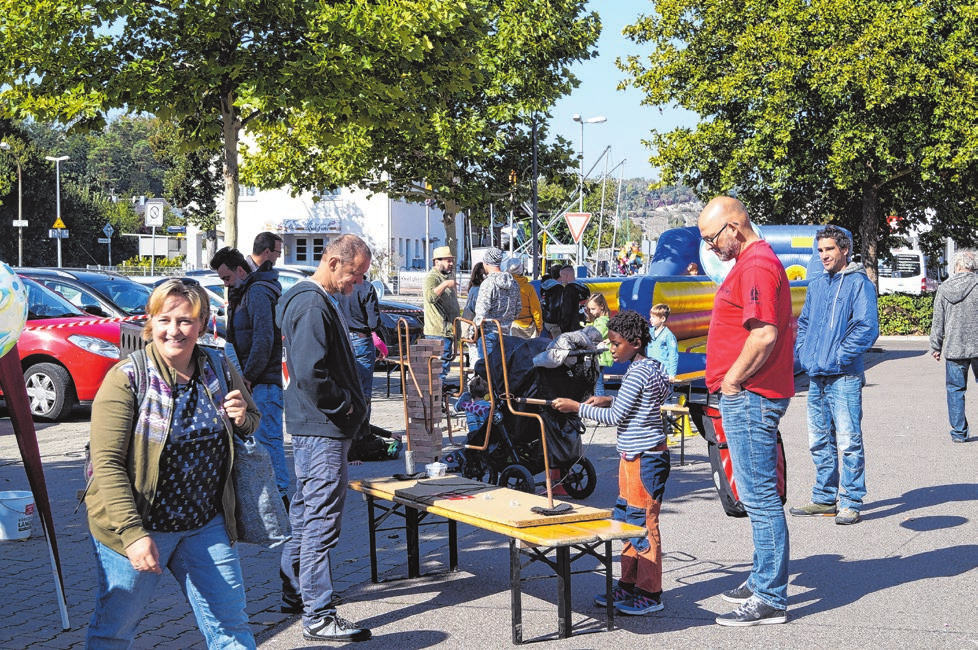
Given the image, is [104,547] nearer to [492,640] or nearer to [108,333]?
[492,640]

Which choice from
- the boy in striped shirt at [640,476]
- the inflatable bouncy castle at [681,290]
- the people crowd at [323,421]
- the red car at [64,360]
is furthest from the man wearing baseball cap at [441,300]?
the boy in striped shirt at [640,476]

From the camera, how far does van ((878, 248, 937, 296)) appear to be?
4072 cm

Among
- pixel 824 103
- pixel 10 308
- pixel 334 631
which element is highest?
pixel 824 103

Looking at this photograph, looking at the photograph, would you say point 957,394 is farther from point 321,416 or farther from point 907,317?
point 907,317

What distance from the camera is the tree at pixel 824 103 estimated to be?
1115 inches

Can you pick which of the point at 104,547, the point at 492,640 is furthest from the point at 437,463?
the point at 104,547

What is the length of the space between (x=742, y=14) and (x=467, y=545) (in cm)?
2662

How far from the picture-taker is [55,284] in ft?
46.8

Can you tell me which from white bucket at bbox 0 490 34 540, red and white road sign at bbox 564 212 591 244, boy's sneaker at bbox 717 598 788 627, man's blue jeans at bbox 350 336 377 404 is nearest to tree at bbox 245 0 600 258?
red and white road sign at bbox 564 212 591 244

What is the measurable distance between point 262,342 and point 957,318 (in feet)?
25.7

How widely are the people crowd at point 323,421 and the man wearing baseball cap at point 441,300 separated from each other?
171 inches

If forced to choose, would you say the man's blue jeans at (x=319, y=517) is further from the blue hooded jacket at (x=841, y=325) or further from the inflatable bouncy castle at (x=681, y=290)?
the inflatable bouncy castle at (x=681, y=290)

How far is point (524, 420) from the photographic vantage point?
8.67 metres

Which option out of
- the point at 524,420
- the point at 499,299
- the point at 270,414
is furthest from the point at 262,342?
the point at 499,299
